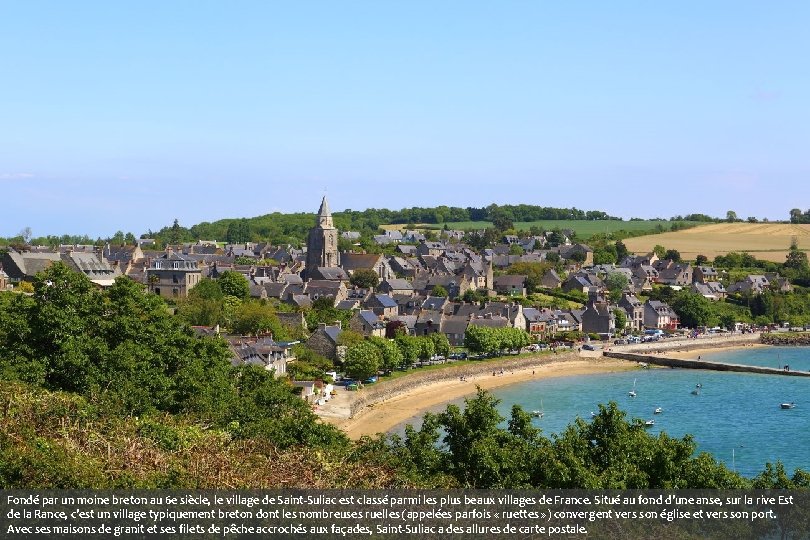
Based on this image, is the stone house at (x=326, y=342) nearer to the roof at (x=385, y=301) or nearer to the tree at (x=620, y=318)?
the roof at (x=385, y=301)

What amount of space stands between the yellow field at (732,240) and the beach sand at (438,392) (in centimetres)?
5951

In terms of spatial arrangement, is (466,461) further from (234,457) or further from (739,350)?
(739,350)

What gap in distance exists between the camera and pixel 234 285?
67.2 meters

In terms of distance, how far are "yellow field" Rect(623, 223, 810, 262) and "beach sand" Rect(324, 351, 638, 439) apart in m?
59.5

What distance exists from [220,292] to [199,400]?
125ft

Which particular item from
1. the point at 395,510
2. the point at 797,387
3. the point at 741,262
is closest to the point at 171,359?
the point at 395,510

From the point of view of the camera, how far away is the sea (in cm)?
3759

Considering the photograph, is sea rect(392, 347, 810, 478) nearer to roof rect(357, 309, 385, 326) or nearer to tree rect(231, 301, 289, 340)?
roof rect(357, 309, 385, 326)

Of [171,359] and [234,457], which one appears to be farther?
[171,359]

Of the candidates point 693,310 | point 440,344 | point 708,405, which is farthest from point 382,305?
point 693,310

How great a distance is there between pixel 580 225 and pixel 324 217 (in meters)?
85.6

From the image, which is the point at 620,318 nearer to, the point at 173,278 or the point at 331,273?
the point at 331,273

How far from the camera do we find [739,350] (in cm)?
7656

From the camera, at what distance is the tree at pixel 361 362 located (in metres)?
48.3
